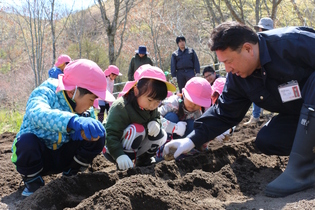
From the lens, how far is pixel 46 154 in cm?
300

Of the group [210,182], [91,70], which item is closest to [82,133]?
[91,70]

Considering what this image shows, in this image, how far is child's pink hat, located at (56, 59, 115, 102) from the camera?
2828mm

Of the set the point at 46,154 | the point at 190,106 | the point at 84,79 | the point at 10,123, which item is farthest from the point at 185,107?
the point at 10,123

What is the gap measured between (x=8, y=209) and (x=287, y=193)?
2000 mm

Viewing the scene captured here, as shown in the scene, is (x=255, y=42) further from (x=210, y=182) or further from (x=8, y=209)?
(x=8, y=209)

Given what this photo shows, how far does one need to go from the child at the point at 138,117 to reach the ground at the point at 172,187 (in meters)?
0.38

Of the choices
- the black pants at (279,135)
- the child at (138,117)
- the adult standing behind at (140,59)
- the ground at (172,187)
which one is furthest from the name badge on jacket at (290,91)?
the adult standing behind at (140,59)

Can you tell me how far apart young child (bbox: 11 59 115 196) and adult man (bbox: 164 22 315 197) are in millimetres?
843

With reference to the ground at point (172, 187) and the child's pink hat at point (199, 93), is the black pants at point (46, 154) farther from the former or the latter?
the child's pink hat at point (199, 93)

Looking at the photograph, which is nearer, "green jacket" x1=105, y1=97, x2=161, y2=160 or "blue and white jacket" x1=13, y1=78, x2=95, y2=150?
"blue and white jacket" x1=13, y1=78, x2=95, y2=150

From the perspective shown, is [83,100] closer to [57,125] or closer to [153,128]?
[57,125]

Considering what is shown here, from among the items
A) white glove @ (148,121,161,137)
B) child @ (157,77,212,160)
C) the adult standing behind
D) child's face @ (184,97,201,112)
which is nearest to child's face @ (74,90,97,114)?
white glove @ (148,121,161,137)

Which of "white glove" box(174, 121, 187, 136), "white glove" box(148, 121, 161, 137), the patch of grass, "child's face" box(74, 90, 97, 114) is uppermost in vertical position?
"child's face" box(74, 90, 97, 114)

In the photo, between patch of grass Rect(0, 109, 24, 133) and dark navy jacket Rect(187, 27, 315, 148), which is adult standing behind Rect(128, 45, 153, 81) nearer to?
patch of grass Rect(0, 109, 24, 133)
